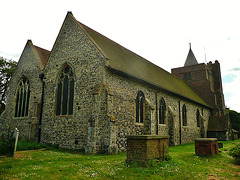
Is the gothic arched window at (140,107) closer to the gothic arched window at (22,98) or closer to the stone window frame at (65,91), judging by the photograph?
the stone window frame at (65,91)

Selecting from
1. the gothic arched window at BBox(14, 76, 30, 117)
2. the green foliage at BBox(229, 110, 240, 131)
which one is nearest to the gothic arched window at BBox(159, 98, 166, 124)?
the gothic arched window at BBox(14, 76, 30, 117)

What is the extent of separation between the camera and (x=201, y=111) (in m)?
30.7

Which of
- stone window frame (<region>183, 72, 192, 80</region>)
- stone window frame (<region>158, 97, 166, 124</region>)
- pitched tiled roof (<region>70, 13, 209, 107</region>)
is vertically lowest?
stone window frame (<region>158, 97, 166, 124</region>)

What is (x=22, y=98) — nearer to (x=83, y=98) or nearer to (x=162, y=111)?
(x=83, y=98)

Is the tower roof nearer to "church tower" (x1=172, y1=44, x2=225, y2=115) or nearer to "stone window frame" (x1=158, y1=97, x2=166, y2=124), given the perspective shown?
"church tower" (x1=172, y1=44, x2=225, y2=115)

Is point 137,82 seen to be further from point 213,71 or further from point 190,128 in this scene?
point 213,71

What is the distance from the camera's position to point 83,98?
14.1 metres

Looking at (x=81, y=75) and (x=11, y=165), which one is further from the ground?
(x=81, y=75)

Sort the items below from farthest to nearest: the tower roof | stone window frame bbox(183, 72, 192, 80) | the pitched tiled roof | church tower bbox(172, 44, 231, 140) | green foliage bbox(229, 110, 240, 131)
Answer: the tower roof
green foliage bbox(229, 110, 240, 131)
stone window frame bbox(183, 72, 192, 80)
church tower bbox(172, 44, 231, 140)
the pitched tiled roof

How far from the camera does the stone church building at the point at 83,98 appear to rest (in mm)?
13015

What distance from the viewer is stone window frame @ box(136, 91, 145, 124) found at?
54.7 feet

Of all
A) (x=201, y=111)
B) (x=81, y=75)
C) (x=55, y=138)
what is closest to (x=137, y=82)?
(x=81, y=75)

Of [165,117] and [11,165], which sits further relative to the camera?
[165,117]

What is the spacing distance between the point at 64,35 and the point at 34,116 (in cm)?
750
